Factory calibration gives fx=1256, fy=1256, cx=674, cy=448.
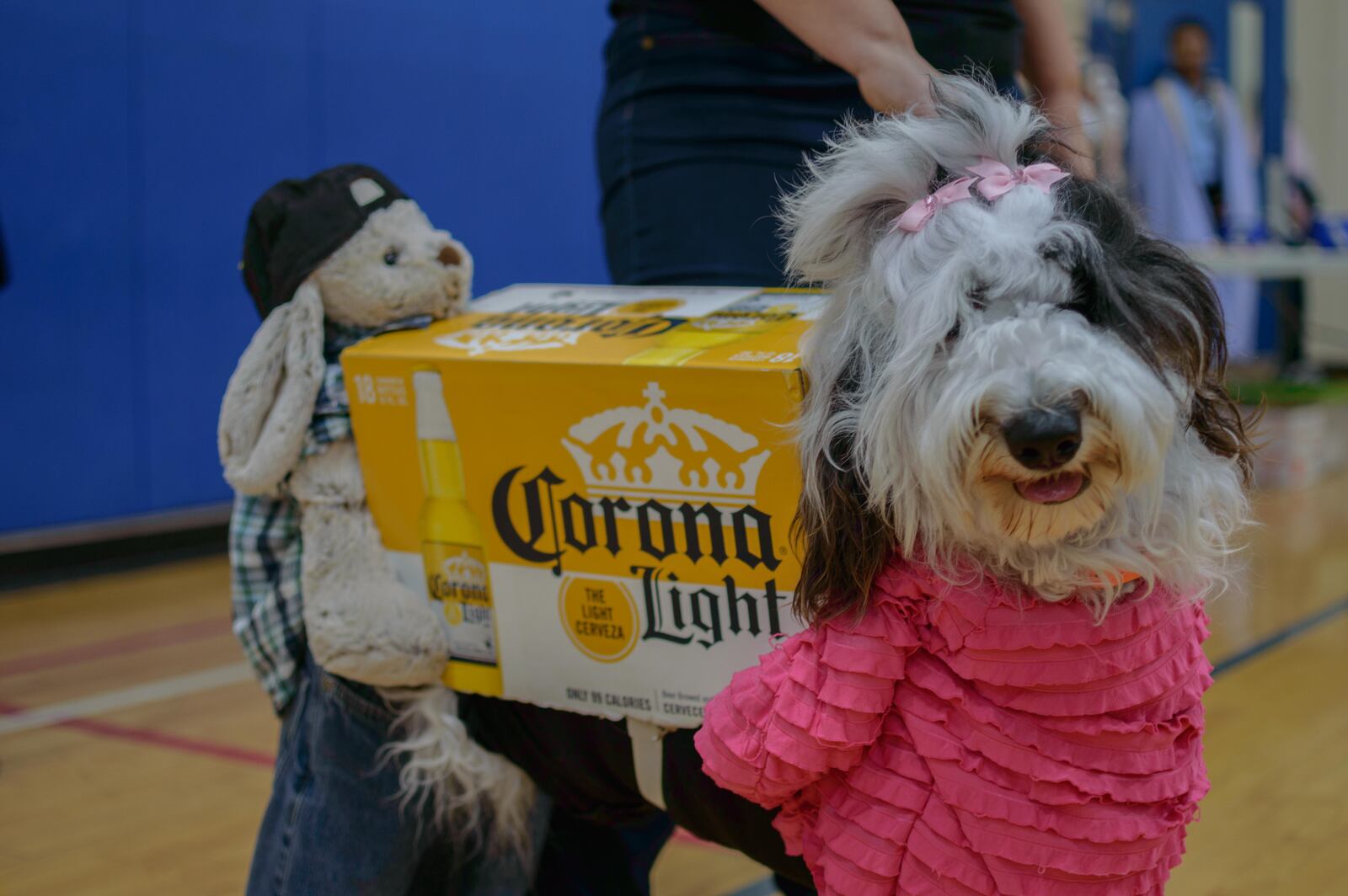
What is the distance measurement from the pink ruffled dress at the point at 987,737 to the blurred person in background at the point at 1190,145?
235 inches

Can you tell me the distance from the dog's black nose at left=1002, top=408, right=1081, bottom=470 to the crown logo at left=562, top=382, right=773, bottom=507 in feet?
0.87

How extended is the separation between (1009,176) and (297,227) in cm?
77

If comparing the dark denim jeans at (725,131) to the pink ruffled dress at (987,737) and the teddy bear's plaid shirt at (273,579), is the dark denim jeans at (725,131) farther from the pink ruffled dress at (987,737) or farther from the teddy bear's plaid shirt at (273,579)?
the pink ruffled dress at (987,737)

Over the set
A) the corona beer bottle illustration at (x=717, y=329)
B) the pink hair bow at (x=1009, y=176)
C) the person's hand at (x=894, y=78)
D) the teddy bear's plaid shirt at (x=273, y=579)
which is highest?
the person's hand at (x=894, y=78)

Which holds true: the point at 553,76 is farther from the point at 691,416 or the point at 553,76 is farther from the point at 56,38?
Answer: the point at 691,416

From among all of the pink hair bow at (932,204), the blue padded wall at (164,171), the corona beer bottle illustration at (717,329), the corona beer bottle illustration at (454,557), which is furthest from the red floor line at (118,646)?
the pink hair bow at (932,204)

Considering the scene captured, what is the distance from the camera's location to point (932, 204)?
93cm

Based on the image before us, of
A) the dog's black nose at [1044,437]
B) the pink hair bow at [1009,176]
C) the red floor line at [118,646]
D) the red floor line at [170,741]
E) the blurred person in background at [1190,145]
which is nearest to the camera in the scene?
the dog's black nose at [1044,437]

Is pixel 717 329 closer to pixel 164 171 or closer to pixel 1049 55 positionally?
pixel 1049 55

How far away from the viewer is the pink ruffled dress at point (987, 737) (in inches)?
35.3

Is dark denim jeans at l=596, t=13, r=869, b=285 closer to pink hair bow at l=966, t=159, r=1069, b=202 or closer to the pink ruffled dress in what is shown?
pink hair bow at l=966, t=159, r=1069, b=202

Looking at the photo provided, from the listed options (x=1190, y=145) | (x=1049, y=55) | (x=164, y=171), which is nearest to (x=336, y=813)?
(x=1049, y=55)

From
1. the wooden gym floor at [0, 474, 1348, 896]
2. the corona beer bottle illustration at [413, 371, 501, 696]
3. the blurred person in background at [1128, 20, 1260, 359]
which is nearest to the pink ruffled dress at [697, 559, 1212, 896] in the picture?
the corona beer bottle illustration at [413, 371, 501, 696]

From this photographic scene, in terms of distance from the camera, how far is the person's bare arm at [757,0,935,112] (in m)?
1.15
